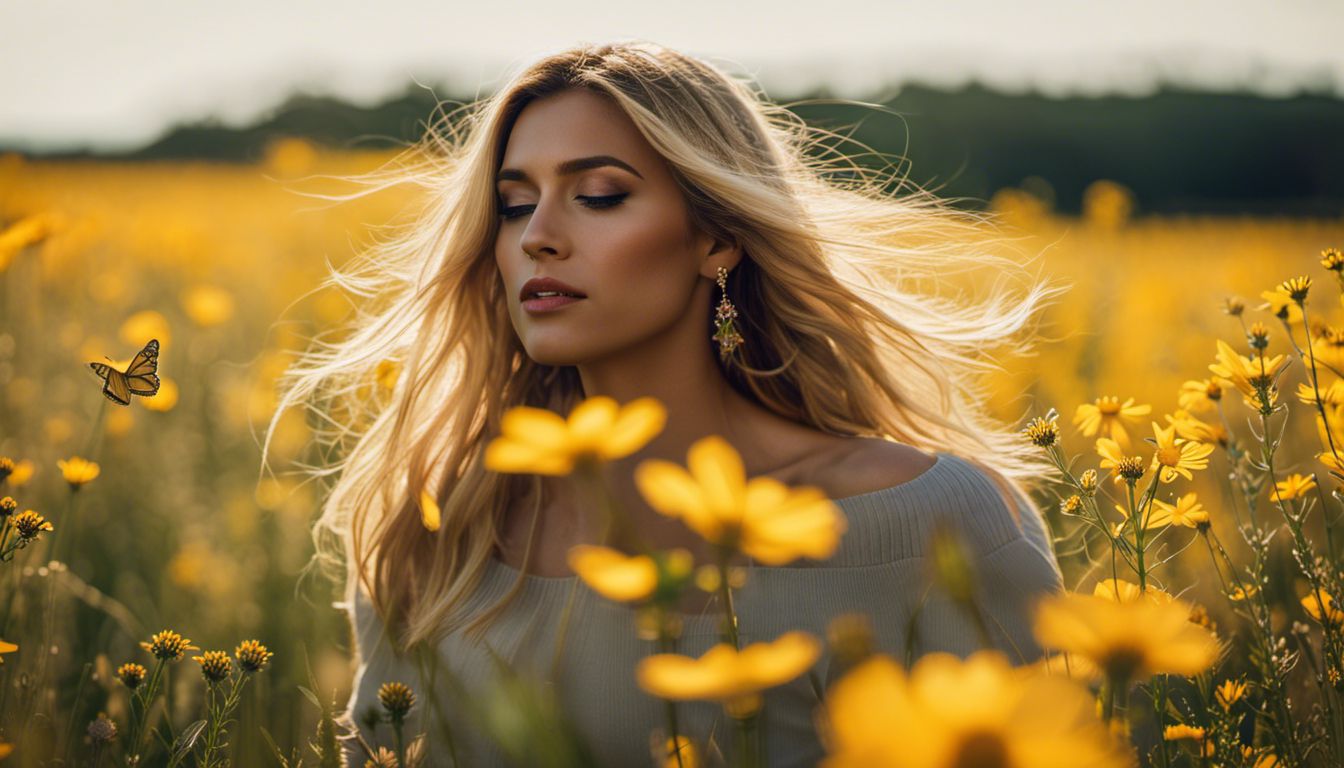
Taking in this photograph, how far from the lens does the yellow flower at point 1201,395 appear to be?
1.56 m

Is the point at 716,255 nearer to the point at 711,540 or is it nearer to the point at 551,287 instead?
the point at 551,287

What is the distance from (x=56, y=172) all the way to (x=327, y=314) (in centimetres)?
1135

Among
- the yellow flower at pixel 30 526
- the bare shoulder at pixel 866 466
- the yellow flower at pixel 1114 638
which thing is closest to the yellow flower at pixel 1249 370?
the bare shoulder at pixel 866 466

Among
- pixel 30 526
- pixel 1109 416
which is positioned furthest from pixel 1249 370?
pixel 30 526

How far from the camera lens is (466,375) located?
96.2 inches

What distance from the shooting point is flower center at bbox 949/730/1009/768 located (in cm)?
55

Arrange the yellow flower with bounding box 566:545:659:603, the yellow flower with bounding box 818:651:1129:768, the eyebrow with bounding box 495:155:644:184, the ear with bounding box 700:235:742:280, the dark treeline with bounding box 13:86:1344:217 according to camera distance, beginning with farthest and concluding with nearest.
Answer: the dark treeline with bounding box 13:86:1344:217 < the ear with bounding box 700:235:742:280 < the eyebrow with bounding box 495:155:644:184 < the yellow flower with bounding box 566:545:659:603 < the yellow flower with bounding box 818:651:1129:768

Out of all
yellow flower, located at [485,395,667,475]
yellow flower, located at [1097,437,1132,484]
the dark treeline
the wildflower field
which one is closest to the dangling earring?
the wildflower field

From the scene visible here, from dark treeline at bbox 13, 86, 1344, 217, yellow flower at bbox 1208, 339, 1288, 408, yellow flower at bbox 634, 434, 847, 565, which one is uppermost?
yellow flower at bbox 634, 434, 847, 565

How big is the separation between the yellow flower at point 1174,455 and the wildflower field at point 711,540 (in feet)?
0.04

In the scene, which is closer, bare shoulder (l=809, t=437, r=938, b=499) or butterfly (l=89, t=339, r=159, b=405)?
butterfly (l=89, t=339, r=159, b=405)

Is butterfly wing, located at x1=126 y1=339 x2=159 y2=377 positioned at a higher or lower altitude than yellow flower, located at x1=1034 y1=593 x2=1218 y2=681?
lower

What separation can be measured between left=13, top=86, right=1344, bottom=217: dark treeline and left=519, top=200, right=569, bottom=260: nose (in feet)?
48.6

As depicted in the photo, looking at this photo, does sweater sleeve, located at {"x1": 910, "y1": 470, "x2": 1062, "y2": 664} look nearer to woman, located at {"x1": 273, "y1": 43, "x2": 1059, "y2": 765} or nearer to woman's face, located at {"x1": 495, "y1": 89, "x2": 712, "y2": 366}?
woman, located at {"x1": 273, "y1": 43, "x2": 1059, "y2": 765}
